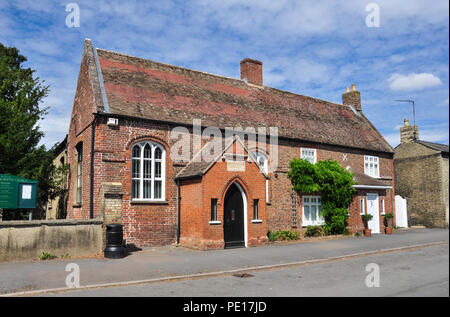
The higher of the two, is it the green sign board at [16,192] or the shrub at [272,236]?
the green sign board at [16,192]

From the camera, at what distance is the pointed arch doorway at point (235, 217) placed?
A: 1669 cm

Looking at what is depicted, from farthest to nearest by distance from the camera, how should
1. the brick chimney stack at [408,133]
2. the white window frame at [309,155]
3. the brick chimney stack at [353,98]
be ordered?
the brick chimney stack at [408,133]
the brick chimney stack at [353,98]
the white window frame at [309,155]

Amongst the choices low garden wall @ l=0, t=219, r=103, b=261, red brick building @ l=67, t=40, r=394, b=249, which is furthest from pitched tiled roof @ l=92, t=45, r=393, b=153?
low garden wall @ l=0, t=219, r=103, b=261

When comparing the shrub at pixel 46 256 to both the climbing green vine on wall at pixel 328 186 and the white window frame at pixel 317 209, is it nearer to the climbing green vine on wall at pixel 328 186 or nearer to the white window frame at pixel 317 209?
the climbing green vine on wall at pixel 328 186

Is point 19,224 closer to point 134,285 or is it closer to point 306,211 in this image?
point 134,285

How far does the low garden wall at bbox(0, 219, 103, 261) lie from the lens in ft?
41.5

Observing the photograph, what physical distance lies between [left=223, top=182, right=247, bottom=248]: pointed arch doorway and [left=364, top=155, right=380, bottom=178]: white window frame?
1274 cm

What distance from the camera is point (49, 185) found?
18.9 meters

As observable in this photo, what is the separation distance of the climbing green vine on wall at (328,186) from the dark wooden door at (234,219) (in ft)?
17.1

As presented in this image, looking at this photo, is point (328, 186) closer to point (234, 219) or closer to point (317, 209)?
point (317, 209)

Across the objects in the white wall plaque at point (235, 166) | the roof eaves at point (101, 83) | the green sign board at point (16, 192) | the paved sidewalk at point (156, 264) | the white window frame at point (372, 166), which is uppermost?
the roof eaves at point (101, 83)

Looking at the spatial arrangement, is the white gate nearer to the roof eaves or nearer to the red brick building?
the red brick building

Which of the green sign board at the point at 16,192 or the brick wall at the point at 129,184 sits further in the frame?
the brick wall at the point at 129,184

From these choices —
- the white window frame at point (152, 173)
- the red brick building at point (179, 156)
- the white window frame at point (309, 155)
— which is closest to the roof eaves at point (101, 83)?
the red brick building at point (179, 156)
